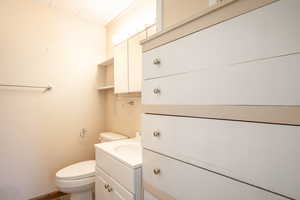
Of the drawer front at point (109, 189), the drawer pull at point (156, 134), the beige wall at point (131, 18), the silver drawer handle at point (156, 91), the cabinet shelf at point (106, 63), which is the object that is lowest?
the drawer front at point (109, 189)

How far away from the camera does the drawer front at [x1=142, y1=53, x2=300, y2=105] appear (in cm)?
43

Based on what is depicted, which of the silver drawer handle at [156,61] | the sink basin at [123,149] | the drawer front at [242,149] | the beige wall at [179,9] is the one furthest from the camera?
the sink basin at [123,149]

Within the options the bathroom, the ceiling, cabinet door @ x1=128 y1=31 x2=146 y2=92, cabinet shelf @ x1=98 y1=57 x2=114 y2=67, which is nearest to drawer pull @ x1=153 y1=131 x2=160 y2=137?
the bathroom

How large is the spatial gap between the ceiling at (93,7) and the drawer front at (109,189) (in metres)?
1.88

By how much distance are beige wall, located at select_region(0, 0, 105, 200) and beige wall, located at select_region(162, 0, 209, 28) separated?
1538 mm

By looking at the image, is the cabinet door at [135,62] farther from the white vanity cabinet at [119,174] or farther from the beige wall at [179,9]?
the white vanity cabinet at [119,174]

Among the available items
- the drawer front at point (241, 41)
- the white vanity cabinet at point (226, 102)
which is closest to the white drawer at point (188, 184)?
the white vanity cabinet at point (226, 102)

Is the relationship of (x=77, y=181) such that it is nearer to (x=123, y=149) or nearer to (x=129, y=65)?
(x=123, y=149)

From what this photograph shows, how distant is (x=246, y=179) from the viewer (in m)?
0.50

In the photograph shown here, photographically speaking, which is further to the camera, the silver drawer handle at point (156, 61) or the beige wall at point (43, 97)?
the beige wall at point (43, 97)

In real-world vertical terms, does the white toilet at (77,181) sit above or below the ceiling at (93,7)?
below

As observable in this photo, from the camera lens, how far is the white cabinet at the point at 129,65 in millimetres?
1536

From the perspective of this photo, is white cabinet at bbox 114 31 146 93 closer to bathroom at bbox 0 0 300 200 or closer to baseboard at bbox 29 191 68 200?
bathroom at bbox 0 0 300 200

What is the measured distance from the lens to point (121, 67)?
1780 millimetres
